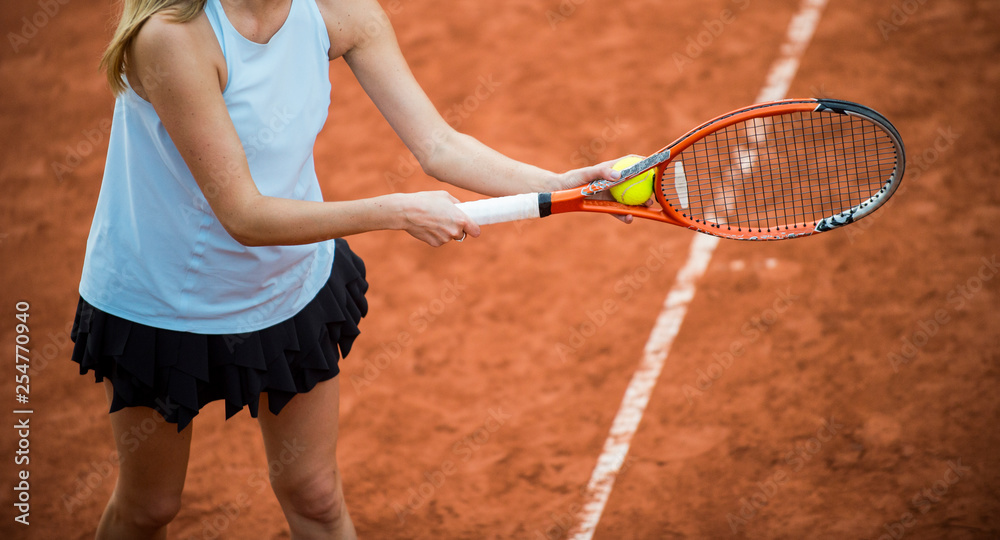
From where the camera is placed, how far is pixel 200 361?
1709mm

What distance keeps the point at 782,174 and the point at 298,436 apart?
277 cm

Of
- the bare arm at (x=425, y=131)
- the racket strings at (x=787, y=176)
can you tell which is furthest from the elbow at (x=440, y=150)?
the racket strings at (x=787, y=176)

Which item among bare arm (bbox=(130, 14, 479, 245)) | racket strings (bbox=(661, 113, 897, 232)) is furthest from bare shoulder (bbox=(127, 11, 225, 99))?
racket strings (bbox=(661, 113, 897, 232))

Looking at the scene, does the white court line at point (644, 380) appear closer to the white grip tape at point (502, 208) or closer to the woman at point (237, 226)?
the woman at point (237, 226)

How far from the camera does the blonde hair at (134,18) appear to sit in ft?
4.51

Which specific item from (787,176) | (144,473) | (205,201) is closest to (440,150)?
(205,201)

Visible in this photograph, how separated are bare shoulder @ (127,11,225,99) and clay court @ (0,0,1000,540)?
5.77 ft

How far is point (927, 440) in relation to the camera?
286 centimetres

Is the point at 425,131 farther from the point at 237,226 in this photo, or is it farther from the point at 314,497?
the point at 314,497

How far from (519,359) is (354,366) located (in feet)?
2.11

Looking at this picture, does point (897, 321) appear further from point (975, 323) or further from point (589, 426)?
point (589, 426)

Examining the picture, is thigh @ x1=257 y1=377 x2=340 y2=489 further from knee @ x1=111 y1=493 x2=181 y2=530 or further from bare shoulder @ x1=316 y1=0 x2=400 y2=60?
bare shoulder @ x1=316 y1=0 x2=400 y2=60

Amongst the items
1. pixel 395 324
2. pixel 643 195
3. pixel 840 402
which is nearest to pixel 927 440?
pixel 840 402

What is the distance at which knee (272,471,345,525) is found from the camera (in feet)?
6.32
